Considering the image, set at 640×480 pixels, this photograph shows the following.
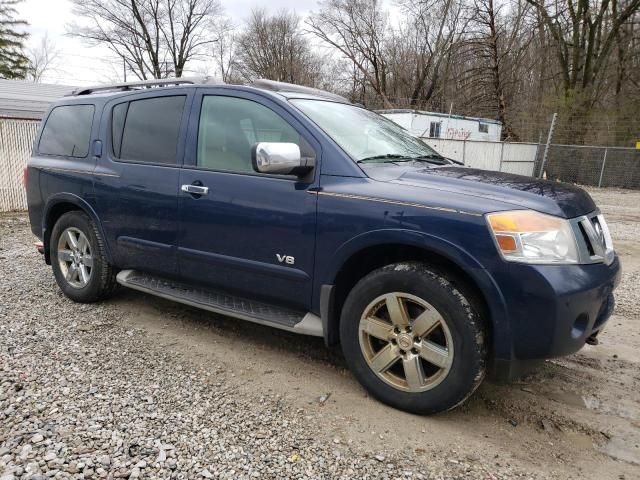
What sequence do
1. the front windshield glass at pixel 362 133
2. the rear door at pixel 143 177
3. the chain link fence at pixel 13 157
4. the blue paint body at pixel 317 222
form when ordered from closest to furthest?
the blue paint body at pixel 317 222, the front windshield glass at pixel 362 133, the rear door at pixel 143 177, the chain link fence at pixel 13 157

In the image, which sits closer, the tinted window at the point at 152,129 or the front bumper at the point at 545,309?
the front bumper at the point at 545,309

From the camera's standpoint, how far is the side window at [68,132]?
441 centimetres

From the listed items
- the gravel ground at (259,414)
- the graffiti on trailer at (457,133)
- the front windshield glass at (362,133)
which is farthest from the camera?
the graffiti on trailer at (457,133)

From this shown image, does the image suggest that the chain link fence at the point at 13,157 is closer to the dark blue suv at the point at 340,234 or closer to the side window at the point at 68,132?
the side window at the point at 68,132

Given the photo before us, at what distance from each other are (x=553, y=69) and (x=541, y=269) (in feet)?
88.4

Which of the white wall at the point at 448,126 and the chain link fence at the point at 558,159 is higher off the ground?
the white wall at the point at 448,126

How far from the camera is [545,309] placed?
2359 mm

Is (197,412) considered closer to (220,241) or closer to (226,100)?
(220,241)

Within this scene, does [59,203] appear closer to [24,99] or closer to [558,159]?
[558,159]

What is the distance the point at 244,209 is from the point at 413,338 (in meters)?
1.36

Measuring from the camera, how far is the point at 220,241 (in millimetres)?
3396

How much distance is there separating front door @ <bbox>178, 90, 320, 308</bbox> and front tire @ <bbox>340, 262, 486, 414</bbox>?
43cm

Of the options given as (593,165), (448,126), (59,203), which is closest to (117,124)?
(59,203)

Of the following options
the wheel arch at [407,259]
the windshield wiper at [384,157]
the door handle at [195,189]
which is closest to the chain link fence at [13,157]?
the door handle at [195,189]
